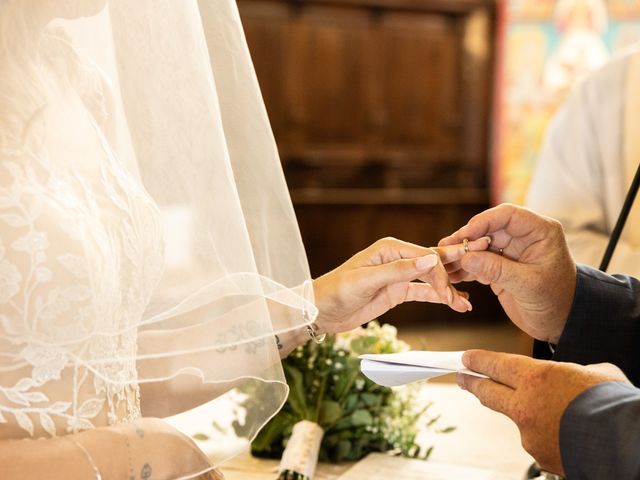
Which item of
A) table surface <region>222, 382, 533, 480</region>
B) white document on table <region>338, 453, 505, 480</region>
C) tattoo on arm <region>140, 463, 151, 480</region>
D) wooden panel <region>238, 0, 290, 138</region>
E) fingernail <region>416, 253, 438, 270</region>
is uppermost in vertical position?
wooden panel <region>238, 0, 290, 138</region>

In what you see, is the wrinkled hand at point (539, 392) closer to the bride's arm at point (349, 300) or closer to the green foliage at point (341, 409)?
the bride's arm at point (349, 300)

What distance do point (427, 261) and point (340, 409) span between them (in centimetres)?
45

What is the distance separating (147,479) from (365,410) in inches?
26.0

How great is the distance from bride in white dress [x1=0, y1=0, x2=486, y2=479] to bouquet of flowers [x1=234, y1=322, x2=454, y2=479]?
Result: 1.15 feet

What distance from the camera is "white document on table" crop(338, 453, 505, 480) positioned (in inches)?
68.7

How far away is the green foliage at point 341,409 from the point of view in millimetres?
1887

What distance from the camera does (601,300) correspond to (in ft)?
5.66

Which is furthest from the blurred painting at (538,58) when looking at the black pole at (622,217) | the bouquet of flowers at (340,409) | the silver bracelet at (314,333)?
the silver bracelet at (314,333)

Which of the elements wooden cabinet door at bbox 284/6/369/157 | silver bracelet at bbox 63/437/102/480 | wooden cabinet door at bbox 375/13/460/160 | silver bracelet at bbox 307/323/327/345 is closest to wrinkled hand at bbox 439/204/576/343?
silver bracelet at bbox 307/323/327/345

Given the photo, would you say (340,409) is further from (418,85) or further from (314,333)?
(418,85)

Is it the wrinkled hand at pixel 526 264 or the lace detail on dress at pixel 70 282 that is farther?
the wrinkled hand at pixel 526 264

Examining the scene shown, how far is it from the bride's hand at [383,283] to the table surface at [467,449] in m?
0.33

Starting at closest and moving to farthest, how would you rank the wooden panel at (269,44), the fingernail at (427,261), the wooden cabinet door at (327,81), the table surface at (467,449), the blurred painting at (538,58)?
1. the fingernail at (427,261)
2. the table surface at (467,449)
3. the blurred painting at (538,58)
4. the wooden panel at (269,44)
5. the wooden cabinet door at (327,81)

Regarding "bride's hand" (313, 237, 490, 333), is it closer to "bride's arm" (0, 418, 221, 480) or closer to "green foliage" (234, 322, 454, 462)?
"green foliage" (234, 322, 454, 462)
